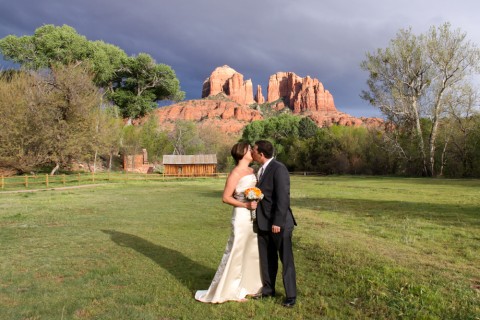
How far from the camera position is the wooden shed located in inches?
1956

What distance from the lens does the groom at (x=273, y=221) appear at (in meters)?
4.66

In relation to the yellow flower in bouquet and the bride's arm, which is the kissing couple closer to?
the bride's arm

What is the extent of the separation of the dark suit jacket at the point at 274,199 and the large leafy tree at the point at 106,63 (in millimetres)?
44237

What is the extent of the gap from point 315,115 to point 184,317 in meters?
167

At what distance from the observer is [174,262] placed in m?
6.91

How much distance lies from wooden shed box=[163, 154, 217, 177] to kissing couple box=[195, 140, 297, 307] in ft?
146

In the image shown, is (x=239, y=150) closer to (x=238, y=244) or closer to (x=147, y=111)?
(x=238, y=244)

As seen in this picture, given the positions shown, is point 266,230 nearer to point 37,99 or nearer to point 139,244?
point 139,244

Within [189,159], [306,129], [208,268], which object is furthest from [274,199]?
[306,129]

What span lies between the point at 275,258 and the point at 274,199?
91 cm

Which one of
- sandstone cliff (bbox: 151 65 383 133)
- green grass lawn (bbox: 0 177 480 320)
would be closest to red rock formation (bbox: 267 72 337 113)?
sandstone cliff (bbox: 151 65 383 133)

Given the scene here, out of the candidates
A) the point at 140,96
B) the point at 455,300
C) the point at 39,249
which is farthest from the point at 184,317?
the point at 140,96

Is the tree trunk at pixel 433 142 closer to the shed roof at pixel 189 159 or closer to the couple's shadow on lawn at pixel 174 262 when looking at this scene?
the shed roof at pixel 189 159

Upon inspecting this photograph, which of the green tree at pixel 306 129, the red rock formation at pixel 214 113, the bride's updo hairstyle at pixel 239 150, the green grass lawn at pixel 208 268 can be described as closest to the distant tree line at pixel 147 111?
the green tree at pixel 306 129
